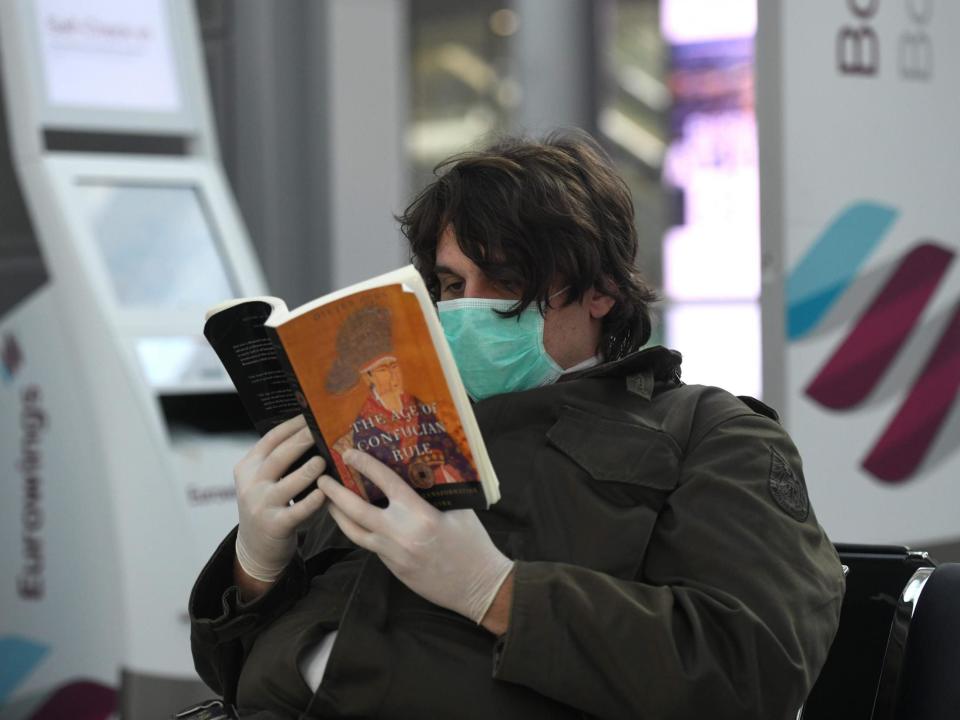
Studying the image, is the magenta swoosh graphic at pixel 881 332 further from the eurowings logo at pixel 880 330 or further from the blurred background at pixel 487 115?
the blurred background at pixel 487 115

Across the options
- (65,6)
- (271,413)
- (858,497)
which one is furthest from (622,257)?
(65,6)

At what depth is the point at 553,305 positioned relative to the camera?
164 centimetres

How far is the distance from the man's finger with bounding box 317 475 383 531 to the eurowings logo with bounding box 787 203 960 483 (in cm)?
176

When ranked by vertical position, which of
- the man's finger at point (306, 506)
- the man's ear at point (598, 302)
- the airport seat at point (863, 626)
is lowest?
the airport seat at point (863, 626)

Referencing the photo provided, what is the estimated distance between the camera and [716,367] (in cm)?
740

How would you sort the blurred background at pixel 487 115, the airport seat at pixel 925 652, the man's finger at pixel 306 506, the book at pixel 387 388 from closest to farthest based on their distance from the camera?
the book at pixel 387 388
the man's finger at pixel 306 506
the airport seat at pixel 925 652
the blurred background at pixel 487 115

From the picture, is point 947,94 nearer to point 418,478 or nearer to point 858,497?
point 858,497

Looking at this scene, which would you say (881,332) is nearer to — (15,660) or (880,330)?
(880,330)

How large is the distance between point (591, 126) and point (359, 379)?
459 centimetres

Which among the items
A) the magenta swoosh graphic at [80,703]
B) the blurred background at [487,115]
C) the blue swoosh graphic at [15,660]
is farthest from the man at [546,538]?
the blue swoosh graphic at [15,660]

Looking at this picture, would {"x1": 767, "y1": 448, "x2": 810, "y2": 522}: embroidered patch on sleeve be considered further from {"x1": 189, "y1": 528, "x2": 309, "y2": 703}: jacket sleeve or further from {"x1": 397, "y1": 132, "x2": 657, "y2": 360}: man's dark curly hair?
{"x1": 189, "y1": 528, "x2": 309, "y2": 703}: jacket sleeve

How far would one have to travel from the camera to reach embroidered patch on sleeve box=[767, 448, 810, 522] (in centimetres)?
147

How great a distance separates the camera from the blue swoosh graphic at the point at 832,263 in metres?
2.99

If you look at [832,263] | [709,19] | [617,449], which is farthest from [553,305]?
[709,19]
